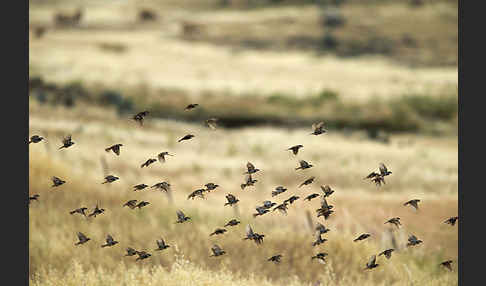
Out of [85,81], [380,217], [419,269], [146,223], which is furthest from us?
[85,81]

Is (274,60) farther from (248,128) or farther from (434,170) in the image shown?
(434,170)

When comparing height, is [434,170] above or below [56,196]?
below

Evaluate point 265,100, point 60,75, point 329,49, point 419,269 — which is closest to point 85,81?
point 60,75

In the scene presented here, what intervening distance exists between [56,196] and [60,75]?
166 feet

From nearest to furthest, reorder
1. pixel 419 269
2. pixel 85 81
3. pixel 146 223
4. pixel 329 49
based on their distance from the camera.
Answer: pixel 419 269, pixel 146 223, pixel 85 81, pixel 329 49

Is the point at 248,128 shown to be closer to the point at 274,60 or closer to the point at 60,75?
the point at 60,75

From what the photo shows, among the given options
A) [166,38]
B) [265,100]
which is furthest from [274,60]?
[265,100]

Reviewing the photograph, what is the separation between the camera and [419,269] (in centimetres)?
1465

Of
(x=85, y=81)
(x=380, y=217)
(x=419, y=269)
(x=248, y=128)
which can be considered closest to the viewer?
(x=419, y=269)

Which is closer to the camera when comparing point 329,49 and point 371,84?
point 371,84

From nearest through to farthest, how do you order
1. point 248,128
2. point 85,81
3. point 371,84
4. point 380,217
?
point 380,217 → point 248,128 → point 85,81 → point 371,84

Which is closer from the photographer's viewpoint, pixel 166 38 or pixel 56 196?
pixel 56 196

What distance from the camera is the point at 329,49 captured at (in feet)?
299

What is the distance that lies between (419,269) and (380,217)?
5970 mm
